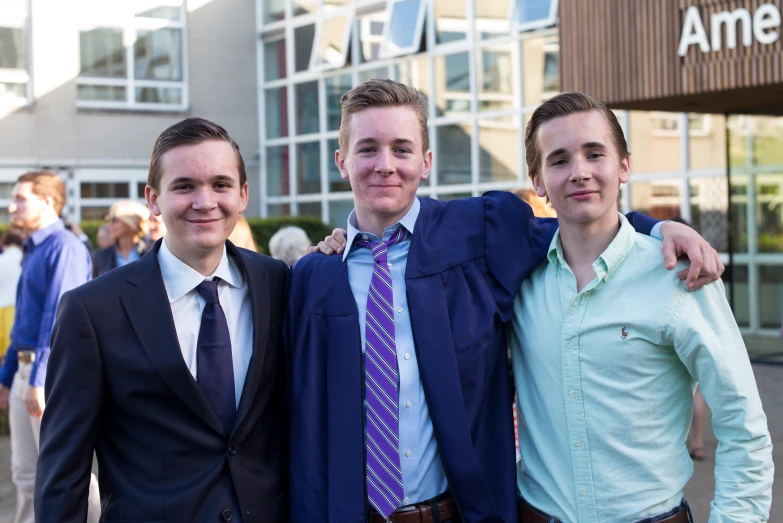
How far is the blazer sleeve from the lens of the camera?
2377 mm

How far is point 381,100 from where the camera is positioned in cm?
268

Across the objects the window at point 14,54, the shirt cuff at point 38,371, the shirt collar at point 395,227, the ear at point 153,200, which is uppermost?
the window at point 14,54

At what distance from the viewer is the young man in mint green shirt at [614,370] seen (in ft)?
7.45

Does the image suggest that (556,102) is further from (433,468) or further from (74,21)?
(74,21)

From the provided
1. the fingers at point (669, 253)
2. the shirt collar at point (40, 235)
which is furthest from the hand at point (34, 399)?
the fingers at point (669, 253)

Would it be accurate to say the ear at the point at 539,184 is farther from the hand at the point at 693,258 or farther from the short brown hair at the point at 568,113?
the hand at the point at 693,258

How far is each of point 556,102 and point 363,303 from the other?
796mm

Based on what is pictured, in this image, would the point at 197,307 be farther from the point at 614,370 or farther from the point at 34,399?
the point at 34,399

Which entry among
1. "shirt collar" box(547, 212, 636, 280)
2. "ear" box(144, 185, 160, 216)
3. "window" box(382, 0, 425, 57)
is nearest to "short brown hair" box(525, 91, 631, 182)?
"shirt collar" box(547, 212, 636, 280)

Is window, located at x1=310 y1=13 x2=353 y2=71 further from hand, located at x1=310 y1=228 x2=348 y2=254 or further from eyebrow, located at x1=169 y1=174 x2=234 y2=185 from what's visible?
eyebrow, located at x1=169 y1=174 x2=234 y2=185

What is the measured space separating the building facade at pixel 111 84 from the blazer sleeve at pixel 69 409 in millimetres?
16317

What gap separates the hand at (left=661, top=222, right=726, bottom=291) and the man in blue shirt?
146 inches

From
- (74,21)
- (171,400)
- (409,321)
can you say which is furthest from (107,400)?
(74,21)

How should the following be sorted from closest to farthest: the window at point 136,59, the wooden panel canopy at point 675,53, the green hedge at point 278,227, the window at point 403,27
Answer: the wooden panel canopy at point 675,53 → the window at point 403,27 → the green hedge at point 278,227 → the window at point 136,59
